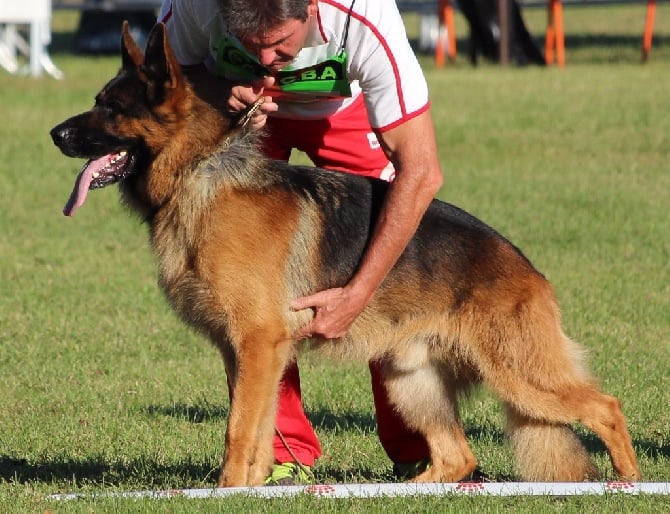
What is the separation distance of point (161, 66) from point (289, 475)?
72.3 inches

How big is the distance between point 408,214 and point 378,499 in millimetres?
1095

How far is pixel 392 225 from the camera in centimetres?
472

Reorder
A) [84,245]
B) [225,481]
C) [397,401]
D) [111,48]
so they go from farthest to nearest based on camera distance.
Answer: [111,48], [84,245], [397,401], [225,481]

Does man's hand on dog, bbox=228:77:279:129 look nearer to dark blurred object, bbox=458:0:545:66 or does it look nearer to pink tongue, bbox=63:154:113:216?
pink tongue, bbox=63:154:113:216

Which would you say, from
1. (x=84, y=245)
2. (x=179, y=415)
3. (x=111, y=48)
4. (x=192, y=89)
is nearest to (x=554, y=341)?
(x=192, y=89)

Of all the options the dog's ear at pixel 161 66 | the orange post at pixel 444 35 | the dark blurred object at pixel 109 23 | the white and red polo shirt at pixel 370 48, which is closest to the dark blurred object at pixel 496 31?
the orange post at pixel 444 35

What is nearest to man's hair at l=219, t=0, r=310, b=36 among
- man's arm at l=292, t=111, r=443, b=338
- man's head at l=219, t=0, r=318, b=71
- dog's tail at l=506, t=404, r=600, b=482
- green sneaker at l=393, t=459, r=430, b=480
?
man's head at l=219, t=0, r=318, b=71

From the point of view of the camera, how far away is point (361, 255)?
16.0 feet

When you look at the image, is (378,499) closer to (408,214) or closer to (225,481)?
(225,481)

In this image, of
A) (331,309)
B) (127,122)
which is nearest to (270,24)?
(127,122)

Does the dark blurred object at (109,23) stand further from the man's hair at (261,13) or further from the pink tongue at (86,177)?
the man's hair at (261,13)

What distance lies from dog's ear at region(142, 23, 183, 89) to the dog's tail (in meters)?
1.86

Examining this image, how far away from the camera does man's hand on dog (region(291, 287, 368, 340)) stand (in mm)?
4730

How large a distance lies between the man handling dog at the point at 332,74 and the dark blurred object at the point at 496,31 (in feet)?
59.2
